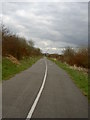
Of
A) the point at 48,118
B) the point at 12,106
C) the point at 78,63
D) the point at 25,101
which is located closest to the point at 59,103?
the point at 25,101

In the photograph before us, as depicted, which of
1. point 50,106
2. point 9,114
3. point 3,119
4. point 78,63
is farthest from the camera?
point 78,63

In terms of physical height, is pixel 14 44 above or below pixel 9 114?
above

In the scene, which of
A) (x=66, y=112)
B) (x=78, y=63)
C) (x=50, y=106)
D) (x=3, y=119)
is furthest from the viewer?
(x=78, y=63)

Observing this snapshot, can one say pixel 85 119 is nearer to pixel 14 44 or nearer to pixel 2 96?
pixel 2 96

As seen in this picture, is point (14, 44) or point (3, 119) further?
point (14, 44)

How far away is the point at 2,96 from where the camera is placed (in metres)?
11.4

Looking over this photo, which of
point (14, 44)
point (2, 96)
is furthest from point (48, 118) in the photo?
point (14, 44)

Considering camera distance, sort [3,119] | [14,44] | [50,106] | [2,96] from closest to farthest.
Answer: [3,119] → [50,106] → [2,96] → [14,44]

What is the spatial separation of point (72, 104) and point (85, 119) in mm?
2334

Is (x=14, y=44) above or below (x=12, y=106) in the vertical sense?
above

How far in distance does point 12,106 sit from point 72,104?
7.97 feet

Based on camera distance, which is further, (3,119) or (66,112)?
(66,112)

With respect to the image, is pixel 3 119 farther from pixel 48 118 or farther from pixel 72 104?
pixel 72 104

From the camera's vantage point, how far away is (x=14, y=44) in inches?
1737
